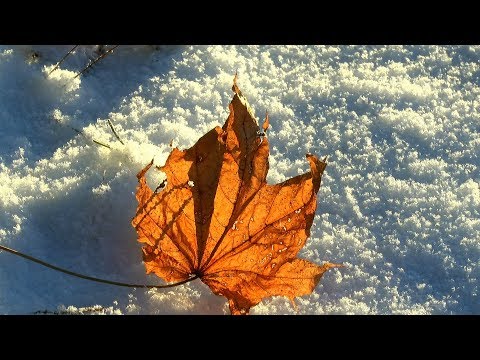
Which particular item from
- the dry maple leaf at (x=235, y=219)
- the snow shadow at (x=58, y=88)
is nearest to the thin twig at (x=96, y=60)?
the snow shadow at (x=58, y=88)

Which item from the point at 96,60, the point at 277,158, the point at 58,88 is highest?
the point at 96,60

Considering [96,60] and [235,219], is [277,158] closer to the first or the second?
[235,219]

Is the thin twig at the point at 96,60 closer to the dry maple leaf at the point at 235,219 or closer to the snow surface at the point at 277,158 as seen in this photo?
the snow surface at the point at 277,158

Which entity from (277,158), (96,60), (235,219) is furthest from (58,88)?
(235,219)

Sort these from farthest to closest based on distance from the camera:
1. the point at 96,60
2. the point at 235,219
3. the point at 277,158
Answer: the point at 96,60, the point at 277,158, the point at 235,219

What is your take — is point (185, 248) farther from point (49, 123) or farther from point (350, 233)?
point (49, 123)

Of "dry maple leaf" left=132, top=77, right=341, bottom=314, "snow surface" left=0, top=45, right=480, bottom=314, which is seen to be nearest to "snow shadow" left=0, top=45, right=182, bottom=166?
"snow surface" left=0, top=45, right=480, bottom=314
